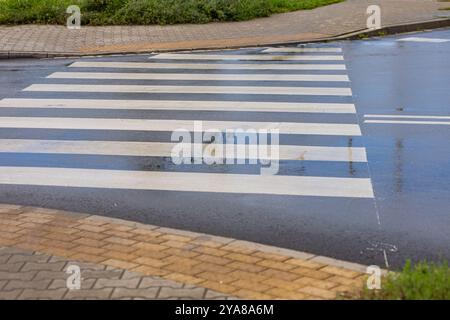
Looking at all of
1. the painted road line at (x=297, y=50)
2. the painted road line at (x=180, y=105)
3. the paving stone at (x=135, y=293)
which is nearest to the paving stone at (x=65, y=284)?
the paving stone at (x=135, y=293)

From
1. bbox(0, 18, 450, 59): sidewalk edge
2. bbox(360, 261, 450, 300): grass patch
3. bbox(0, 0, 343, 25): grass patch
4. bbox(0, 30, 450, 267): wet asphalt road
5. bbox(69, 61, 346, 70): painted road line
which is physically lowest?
bbox(0, 30, 450, 267): wet asphalt road

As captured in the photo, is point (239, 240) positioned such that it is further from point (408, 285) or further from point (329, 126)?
point (329, 126)

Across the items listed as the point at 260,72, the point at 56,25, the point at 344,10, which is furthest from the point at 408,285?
the point at 344,10

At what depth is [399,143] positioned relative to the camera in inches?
404

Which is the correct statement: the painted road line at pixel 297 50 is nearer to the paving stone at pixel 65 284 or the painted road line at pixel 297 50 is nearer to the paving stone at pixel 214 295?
the paving stone at pixel 65 284

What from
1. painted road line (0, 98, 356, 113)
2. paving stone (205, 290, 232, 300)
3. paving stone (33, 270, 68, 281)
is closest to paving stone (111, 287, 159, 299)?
paving stone (205, 290, 232, 300)

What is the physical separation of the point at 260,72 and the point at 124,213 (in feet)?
25.4

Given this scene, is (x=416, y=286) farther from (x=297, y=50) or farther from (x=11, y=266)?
(x=297, y=50)

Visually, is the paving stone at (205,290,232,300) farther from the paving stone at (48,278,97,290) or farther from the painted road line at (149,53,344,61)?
the painted road line at (149,53,344,61)

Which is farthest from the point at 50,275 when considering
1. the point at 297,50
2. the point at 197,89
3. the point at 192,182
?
the point at 297,50

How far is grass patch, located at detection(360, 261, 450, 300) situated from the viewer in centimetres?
519

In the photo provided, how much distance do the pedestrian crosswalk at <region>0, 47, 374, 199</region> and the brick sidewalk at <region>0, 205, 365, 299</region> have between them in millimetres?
1641

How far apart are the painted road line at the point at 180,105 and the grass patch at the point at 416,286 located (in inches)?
262

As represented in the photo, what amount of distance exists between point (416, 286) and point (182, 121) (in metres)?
6.57
